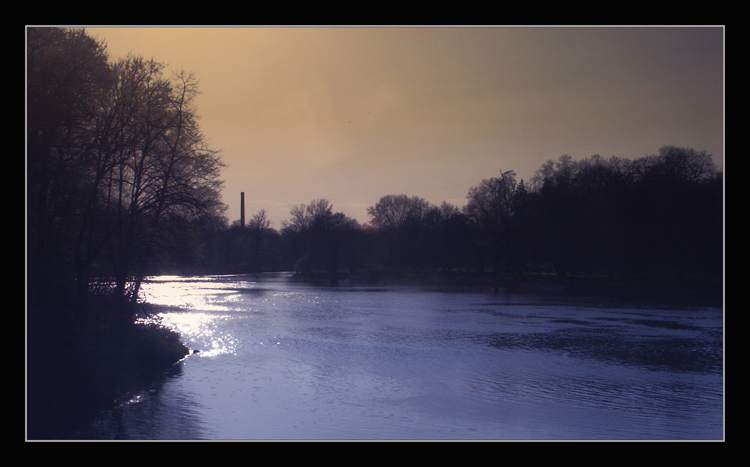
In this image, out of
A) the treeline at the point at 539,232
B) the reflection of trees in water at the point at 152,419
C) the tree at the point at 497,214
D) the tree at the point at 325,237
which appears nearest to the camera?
the reflection of trees in water at the point at 152,419

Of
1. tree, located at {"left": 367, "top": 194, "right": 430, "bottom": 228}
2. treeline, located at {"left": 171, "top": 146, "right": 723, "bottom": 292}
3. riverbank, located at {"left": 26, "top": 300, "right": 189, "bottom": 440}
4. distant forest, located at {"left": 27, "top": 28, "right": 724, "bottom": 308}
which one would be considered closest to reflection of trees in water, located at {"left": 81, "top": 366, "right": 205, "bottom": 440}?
riverbank, located at {"left": 26, "top": 300, "right": 189, "bottom": 440}

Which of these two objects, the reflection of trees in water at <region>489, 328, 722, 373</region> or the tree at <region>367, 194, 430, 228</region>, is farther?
the tree at <region>367, 194, 430, 228</region>

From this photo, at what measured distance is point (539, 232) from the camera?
51469 millimetres

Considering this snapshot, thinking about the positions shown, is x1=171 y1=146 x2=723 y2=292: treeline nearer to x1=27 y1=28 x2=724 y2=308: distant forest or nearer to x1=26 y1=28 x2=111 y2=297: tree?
x1=27 y1=28 x2=724 y2=308: distant forest

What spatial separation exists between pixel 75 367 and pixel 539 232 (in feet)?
148

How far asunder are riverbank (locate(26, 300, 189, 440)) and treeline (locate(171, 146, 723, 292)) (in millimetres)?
5827

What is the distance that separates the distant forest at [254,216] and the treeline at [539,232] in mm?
142

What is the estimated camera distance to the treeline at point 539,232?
3925 centimetres

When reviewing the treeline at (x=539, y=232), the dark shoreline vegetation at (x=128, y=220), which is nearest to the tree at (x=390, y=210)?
the treeline at (x=539, y=232)

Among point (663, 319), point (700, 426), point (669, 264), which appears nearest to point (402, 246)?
point (669, 264)

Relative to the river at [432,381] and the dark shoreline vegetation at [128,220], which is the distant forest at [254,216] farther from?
the river at [432,381]

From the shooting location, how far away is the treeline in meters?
39.2

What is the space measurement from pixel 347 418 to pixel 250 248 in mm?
71863
